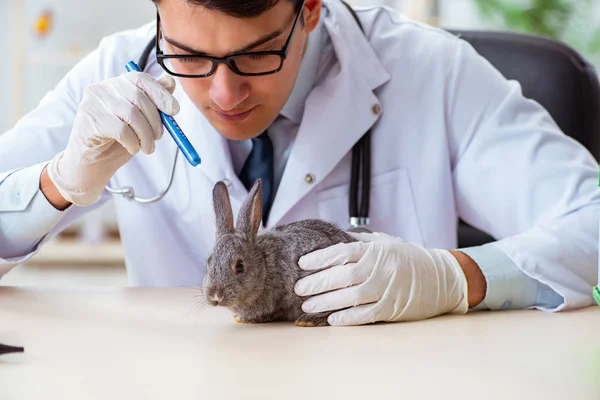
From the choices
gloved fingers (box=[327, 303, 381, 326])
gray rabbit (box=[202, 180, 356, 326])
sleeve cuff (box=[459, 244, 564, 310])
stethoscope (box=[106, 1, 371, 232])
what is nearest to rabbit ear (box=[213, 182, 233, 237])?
gray rabbit (box=[202, 180, 356, 326])

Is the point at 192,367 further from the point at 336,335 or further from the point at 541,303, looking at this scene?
the point at 541,303

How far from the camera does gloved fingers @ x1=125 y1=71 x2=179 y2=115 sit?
1234 mm

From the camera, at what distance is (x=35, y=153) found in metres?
1.57

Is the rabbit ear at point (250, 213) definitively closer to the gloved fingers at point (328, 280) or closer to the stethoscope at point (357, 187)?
the gloved fingers at point (328, 280)

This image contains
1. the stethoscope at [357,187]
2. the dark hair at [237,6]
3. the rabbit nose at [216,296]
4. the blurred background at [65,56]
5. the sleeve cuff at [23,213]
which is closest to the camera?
the rabbit nose at [216,296]

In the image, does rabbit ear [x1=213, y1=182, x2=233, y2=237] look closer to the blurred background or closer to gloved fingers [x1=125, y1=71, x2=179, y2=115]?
gloved fingers [x1=125, y1=71, x2=179, y2=115]

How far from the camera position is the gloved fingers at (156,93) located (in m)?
1.23

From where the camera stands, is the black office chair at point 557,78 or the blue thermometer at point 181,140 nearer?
the blue thermometer at point 181,140

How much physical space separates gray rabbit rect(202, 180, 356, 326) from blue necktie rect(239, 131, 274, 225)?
365 millimetres

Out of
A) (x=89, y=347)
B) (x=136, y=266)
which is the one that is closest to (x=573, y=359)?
(x=89, y=347)

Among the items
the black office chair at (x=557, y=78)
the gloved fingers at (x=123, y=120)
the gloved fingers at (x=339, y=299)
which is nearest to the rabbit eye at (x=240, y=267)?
the gloved fingers at (x=339, y=299)

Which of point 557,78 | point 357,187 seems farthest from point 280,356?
point 557,78

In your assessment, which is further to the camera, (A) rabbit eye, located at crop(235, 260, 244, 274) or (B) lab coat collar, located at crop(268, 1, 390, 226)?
(B) lab coat collar, located at crop(268, 1, 390, 226)

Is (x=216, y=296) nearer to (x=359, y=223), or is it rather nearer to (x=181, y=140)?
(x=181, y=140)
